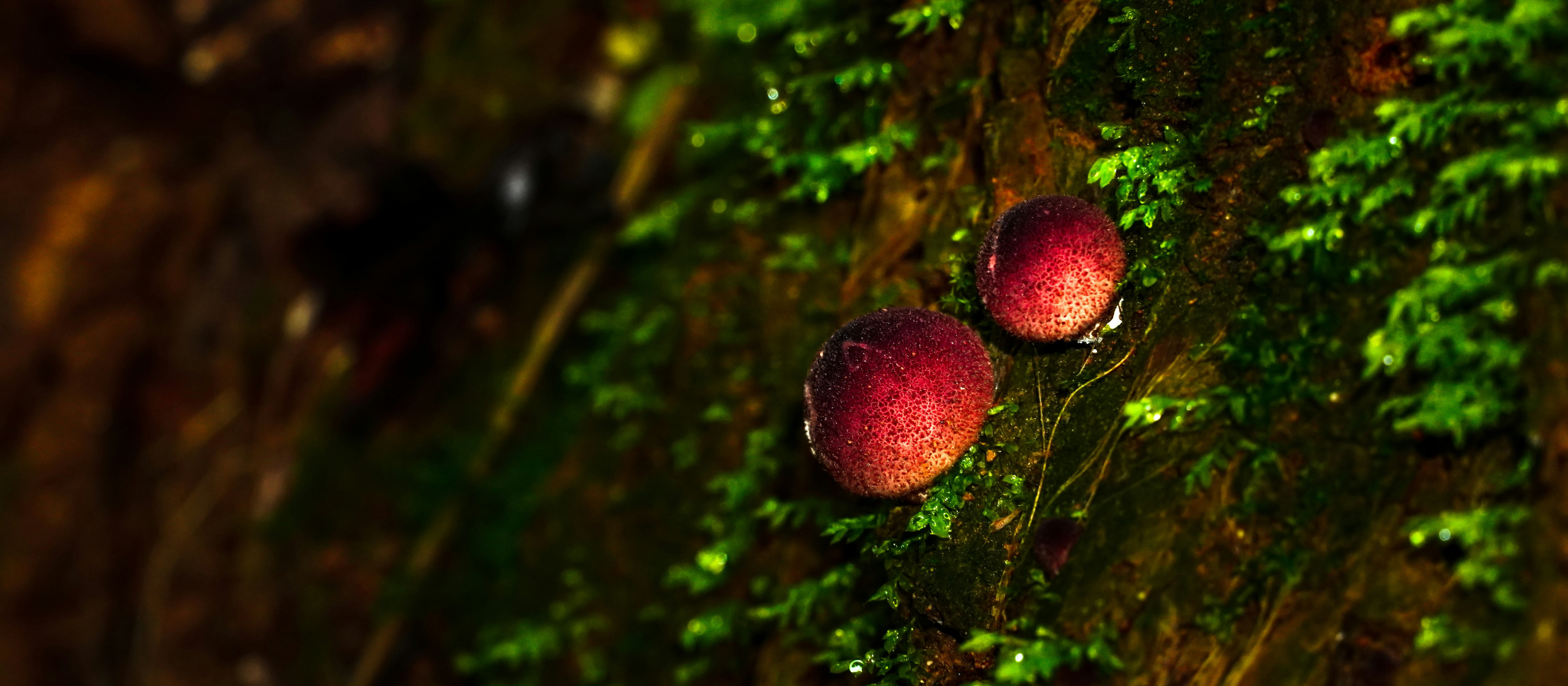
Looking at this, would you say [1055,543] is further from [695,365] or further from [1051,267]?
[695,365]

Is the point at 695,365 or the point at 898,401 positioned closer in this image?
the point at 898,401

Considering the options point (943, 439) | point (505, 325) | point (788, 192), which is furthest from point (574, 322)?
point (943, 439)

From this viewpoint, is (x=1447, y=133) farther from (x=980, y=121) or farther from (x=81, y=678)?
(x=81, y=678)

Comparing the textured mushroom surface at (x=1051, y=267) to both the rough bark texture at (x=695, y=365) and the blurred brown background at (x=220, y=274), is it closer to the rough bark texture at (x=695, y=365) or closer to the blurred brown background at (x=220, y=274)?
the rough bark texture at (x=695, y=365)

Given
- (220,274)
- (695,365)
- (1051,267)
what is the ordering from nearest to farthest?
(1051,267)
(695,365)
(220,274)

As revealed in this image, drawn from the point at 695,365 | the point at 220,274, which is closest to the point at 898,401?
the point at 695,365

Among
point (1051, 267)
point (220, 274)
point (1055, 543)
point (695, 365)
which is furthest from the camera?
point (220, 274)
